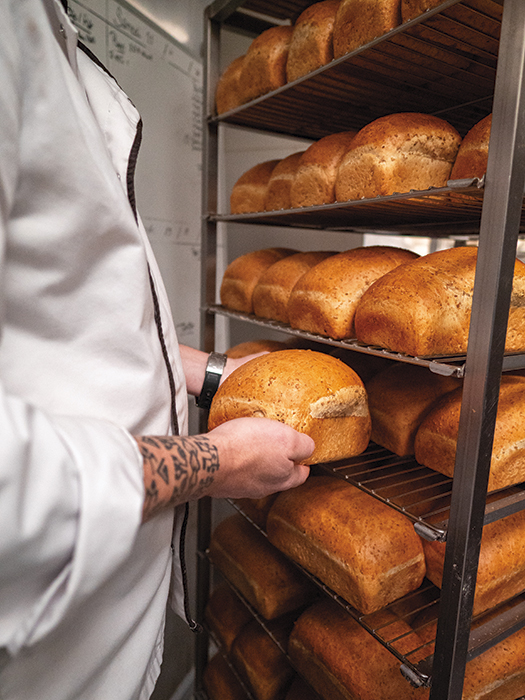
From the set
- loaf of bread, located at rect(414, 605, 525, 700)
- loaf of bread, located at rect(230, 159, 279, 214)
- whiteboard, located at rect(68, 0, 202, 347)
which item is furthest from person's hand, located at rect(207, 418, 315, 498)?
whiteboard, located at rect(68, 0, 202, 347)

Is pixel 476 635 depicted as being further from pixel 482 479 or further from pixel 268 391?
pixel 268 391

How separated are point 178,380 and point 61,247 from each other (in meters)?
0.37

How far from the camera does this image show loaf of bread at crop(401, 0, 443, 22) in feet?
3.47

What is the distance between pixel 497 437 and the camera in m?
1.11

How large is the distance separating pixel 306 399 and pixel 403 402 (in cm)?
39

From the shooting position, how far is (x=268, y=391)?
1.11m

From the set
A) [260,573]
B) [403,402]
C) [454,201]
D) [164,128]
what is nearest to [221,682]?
[260,573]

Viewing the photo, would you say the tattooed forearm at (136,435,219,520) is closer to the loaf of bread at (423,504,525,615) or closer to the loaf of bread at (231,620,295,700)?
the loaf of bread at (423,504,525,615)

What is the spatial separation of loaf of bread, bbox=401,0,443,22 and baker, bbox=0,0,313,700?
709 millimetres

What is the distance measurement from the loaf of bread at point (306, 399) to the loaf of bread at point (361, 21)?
837 millimetres

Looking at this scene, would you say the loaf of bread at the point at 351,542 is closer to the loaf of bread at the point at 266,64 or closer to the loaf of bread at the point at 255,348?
the loaf of bread at the point at 255,348

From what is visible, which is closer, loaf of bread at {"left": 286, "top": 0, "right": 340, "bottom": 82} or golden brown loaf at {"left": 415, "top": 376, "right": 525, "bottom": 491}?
golden brown loaf at {"left": 415, "top": 376, "right": 525, "bottom": 491}

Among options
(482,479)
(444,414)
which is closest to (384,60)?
(444,414)

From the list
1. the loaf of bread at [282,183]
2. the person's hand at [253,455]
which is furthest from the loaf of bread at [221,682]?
the loaf of bread at [282,183]
